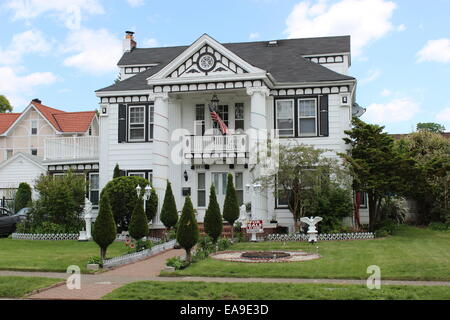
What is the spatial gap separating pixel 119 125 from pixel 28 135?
25302 millimetres

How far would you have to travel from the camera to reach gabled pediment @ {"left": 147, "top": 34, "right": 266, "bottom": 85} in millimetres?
24031

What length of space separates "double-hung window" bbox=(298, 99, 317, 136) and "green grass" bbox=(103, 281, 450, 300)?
1512 centimetres

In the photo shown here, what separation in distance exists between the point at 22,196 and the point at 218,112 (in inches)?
526

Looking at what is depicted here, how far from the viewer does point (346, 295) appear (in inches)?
386

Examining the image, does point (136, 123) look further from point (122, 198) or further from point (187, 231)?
point (187, 231)

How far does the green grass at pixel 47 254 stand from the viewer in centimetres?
1453

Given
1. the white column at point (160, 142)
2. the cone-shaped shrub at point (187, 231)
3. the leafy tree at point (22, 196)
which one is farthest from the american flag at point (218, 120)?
the leafy tree at point (22, 196)

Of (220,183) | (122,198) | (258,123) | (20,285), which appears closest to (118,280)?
(20,285)

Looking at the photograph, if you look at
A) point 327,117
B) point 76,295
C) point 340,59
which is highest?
point 340,59

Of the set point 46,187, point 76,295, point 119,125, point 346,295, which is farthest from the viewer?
point 119,125

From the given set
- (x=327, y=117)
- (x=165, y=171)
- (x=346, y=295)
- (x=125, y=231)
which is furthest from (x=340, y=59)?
(x=346, y=295)

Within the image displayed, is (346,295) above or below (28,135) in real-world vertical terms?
below

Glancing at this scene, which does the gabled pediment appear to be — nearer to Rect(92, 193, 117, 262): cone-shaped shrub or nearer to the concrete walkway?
Rect(92, 193, 117, 262): cone-shaped shrub

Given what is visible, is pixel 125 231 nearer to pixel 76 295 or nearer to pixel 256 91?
pixel 256 91
